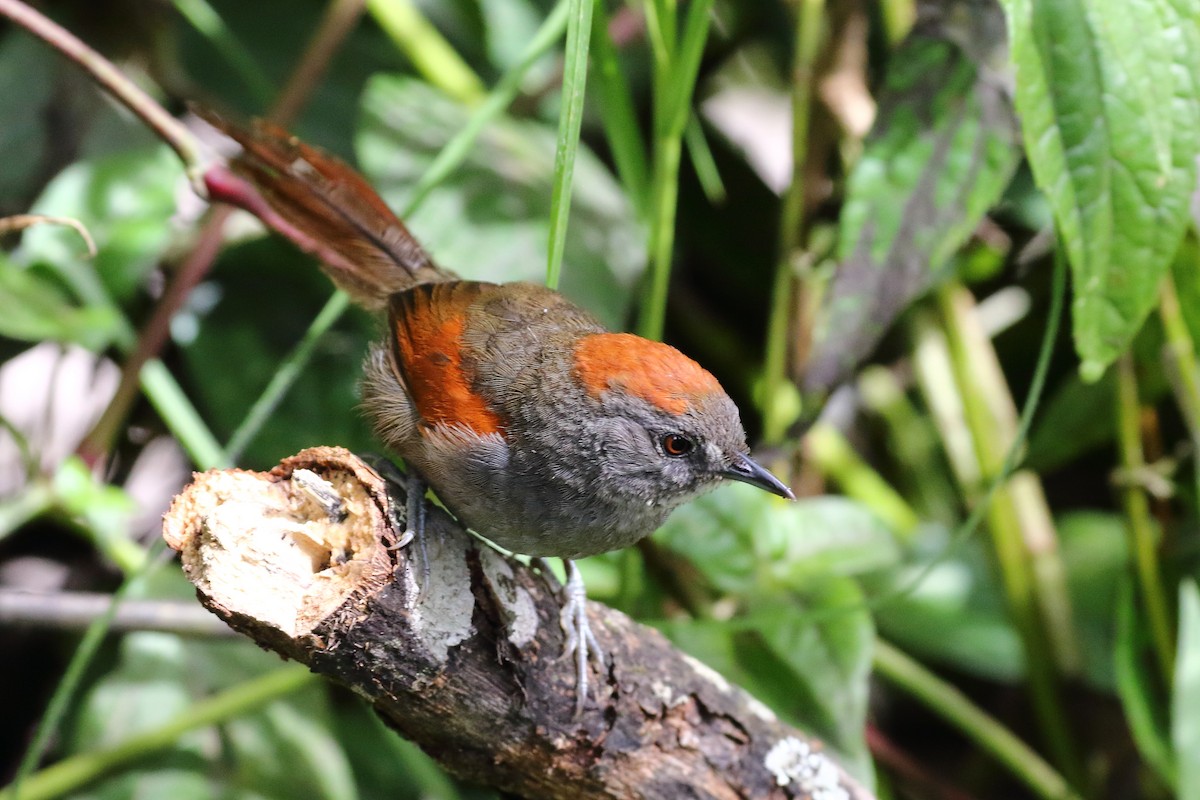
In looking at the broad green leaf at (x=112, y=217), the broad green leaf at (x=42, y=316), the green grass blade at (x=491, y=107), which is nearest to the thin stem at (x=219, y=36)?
the broad green leaf at (x=112, y=217)

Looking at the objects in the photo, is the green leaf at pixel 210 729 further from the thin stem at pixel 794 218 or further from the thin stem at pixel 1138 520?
the thin stem at pixel 1138 520

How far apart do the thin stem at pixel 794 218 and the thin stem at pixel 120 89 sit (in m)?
1.45

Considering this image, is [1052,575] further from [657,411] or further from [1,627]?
[1,627]

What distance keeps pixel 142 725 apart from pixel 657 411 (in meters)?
1.57

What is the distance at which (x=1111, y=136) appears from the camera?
1896mm

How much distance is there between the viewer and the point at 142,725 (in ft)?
8.66

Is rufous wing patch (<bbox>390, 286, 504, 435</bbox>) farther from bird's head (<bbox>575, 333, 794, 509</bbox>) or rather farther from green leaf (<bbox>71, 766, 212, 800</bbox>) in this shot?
green leaf (<bbox>71, 766, 212, 800</bbox>)

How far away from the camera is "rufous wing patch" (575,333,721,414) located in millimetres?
1924

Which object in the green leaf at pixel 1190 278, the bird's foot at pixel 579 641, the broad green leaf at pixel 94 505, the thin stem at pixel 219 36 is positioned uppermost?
the green leaf at pixel 1190 278

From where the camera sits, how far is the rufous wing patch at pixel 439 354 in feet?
6.54

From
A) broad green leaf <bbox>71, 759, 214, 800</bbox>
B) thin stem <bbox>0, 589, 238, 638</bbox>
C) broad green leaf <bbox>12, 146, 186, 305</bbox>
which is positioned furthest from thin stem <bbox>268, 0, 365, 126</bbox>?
broad green leaf <bbox>71, 759, 214, 800</bbox>

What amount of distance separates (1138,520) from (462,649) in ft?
6.62

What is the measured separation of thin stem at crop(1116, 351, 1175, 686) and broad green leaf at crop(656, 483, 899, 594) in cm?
73

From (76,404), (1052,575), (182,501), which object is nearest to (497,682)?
(182,501)
